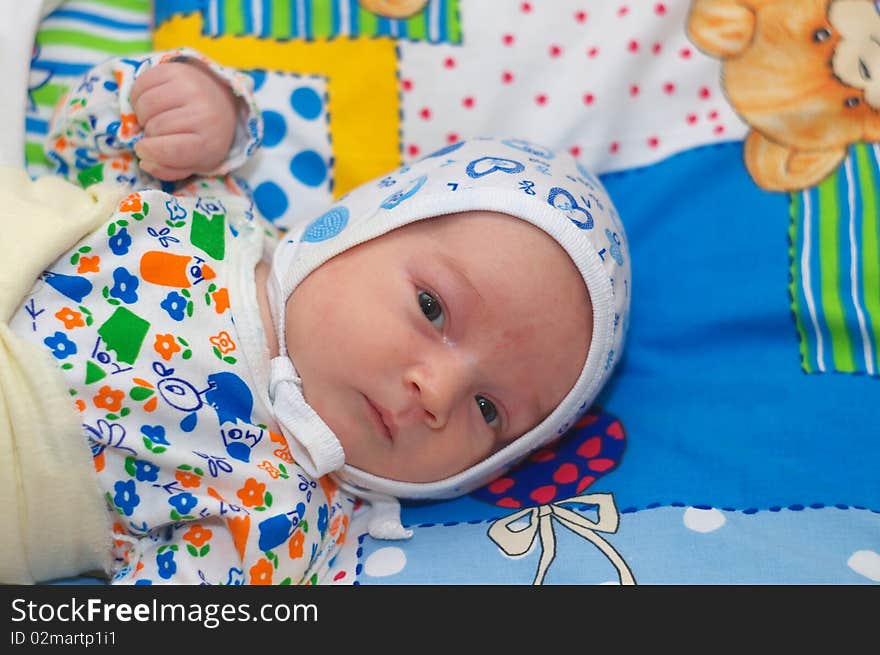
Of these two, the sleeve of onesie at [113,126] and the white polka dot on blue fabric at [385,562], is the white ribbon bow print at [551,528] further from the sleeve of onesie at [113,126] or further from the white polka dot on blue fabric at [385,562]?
the sleeve of onesie at [113,126]

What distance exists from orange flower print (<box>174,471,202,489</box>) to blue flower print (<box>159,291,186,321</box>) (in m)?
0.22

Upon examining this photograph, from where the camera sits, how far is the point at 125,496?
1.28m

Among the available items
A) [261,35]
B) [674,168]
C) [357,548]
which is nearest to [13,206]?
[261,35]

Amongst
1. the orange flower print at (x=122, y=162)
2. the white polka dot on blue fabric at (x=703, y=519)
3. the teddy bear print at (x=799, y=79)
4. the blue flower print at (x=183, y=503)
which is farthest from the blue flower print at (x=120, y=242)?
the teddy bear print at (x=799, y=79)

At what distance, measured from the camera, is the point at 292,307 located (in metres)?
1.40

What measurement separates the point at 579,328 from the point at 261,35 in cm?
80

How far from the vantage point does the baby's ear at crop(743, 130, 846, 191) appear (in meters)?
1.58

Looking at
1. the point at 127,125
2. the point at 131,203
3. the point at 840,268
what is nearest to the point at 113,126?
the point at 127,125

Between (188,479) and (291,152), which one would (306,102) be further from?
(188,479)

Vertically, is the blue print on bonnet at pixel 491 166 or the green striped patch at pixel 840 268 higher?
the blue print on bonnet at pixel 491 166

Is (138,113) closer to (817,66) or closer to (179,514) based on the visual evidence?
(179,514)

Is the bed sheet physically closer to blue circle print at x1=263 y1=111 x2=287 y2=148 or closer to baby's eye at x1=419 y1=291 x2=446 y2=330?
blue circle print at x1=263 y1=111 x2=287 y2=148

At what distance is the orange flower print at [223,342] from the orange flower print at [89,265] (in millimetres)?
185

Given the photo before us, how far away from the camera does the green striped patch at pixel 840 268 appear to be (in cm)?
147
